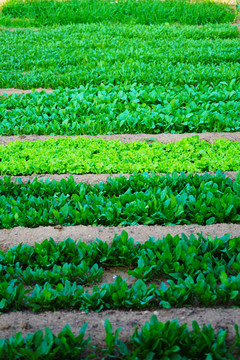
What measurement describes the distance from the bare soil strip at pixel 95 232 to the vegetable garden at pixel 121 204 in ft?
0.04

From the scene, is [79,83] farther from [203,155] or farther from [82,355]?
[82,355]

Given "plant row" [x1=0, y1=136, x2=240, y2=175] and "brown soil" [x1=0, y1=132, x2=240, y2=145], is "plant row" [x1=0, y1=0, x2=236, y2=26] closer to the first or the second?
"brown soil" [x1=0, y1=132, x2=240, y2=145]

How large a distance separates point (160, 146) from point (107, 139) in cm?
84

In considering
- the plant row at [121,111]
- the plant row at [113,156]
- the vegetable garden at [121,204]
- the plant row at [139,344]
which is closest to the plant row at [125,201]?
the vegetable garden at [121,204]

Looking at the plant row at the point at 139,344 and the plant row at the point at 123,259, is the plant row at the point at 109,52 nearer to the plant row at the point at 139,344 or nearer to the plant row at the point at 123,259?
the plant row at the point at 123,259

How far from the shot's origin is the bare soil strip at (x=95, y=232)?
3.59 m

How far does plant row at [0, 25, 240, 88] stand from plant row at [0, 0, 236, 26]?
1.23m

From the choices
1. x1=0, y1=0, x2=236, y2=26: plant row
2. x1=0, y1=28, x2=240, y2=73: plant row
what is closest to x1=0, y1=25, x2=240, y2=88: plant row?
x1=0, y1=28, x2=240, y2=73: plant row

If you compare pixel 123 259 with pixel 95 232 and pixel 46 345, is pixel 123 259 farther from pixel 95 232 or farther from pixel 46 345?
pixel 46 345

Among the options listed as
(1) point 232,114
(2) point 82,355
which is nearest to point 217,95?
(1) point 232,114

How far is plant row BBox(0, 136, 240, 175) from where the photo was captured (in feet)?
15.8

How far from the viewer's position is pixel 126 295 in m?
2.87

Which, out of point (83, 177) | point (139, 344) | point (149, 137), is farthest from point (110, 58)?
point (139, 344)

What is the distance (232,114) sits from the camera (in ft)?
19.9
